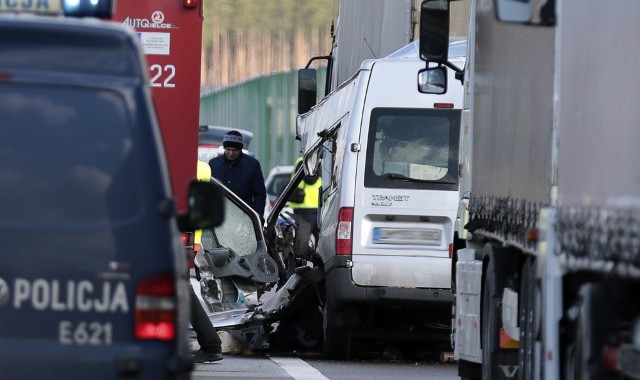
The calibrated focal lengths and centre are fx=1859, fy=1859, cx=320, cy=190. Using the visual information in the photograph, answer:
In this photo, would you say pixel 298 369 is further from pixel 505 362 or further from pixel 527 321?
pixel 527 321

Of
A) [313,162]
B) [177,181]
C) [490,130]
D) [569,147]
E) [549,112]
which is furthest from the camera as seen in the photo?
[313,162]

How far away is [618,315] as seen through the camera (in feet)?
21.6

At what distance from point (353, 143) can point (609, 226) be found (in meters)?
8.20

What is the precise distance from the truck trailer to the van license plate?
3.48 metres

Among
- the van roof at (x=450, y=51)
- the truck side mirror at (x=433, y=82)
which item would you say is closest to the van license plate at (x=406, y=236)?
the truck side mirror at (x=433, y=82)

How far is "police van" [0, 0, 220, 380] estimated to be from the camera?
6.52m

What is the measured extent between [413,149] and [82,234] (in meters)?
8.28

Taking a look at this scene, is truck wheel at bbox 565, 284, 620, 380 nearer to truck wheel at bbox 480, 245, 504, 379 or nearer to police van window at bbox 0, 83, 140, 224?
police van window at bbox 0, 83, 140, 224

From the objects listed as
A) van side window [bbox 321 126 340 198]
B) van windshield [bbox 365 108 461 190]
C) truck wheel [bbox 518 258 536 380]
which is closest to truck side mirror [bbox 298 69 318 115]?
van side window [bbox 321 126 340 198]

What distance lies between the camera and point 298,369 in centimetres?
1398

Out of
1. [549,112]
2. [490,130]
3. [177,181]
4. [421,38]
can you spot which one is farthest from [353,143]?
[549,112]

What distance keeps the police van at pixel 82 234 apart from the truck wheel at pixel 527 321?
7.80 ft

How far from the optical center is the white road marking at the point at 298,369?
1321 cm

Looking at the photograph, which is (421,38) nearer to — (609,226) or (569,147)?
(569,147)
